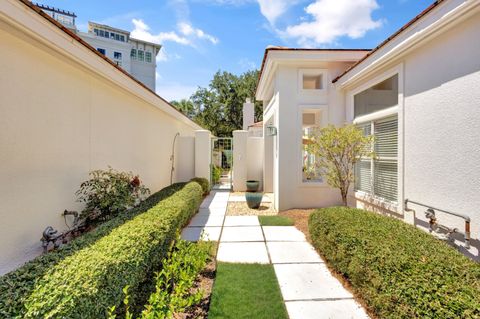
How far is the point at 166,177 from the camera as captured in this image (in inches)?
460

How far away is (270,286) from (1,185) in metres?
4.54

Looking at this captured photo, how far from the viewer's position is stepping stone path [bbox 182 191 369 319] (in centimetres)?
361

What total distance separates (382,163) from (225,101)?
100 feet

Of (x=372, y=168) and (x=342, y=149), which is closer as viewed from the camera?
(x=342, y=149)

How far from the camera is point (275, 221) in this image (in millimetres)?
7930

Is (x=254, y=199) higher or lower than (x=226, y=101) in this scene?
lower

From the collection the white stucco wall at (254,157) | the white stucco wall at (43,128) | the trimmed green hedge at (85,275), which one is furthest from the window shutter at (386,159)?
the white stucco wall at (254,157)

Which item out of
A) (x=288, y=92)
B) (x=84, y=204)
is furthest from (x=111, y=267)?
(x=288, y=92)

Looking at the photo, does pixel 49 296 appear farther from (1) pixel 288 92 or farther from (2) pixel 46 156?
(1) pixel 288 92

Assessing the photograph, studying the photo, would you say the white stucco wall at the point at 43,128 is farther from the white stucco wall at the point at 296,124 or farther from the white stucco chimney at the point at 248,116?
the white stucco chimney at the point at 248,116

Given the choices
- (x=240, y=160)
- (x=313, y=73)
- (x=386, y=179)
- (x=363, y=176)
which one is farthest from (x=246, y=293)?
(x=240, y=160)

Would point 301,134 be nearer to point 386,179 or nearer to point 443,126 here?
point 386,179

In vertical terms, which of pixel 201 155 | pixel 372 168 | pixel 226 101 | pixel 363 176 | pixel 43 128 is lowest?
pixel 363 176

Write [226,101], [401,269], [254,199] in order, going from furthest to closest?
[226,101], [254,199], [401,269]
